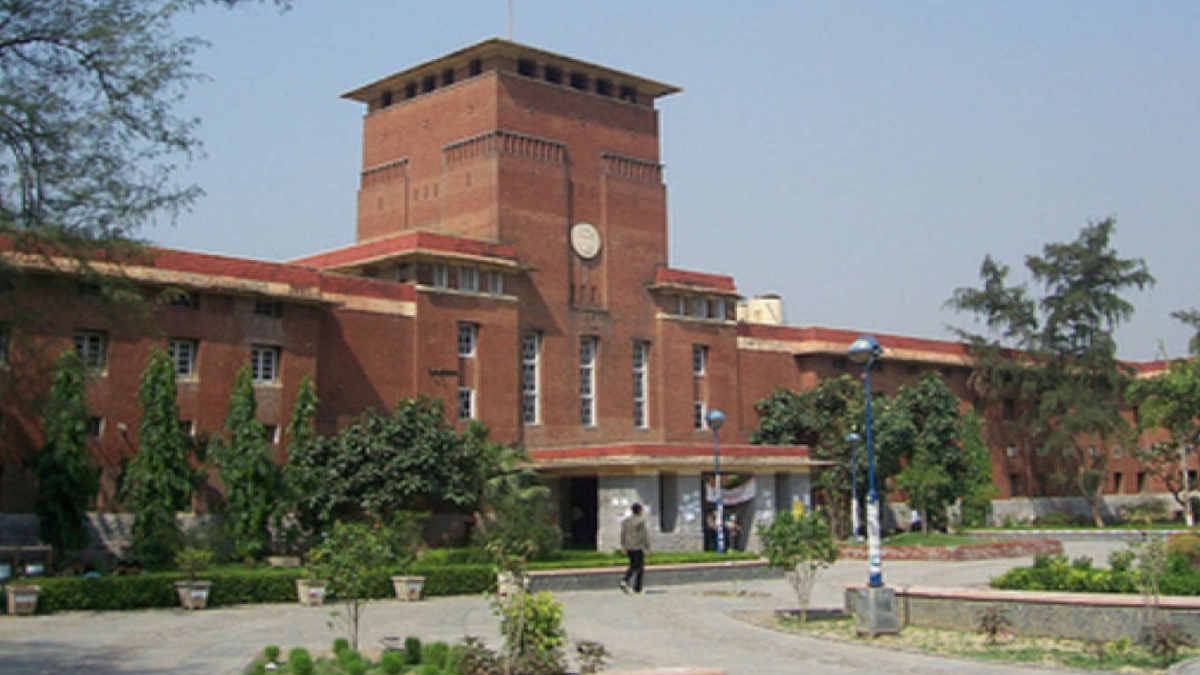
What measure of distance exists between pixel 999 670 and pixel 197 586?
44.5 feet

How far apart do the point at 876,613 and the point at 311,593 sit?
1055 cm

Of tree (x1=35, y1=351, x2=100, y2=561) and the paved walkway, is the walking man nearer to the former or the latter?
the paved walkway

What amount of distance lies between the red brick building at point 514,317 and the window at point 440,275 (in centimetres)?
6

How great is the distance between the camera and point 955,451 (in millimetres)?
46531

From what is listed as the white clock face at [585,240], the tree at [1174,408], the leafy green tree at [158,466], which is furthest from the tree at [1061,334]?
the leafy green tree at [158,466]

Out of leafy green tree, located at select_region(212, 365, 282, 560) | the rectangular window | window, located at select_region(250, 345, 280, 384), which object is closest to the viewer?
leafy green tree, located at select_region(212, 365, 282, 560)

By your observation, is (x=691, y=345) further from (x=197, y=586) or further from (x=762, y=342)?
(x=197, y=586)

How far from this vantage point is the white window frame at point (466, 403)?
38.0m

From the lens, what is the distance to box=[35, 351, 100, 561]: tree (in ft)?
87.2

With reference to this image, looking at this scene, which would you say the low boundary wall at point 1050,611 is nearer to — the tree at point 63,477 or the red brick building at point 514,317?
the tree at point 63,477

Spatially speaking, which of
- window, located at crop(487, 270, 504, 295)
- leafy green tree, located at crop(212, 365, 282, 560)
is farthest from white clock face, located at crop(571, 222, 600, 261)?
leafy green tree, located at crop(212, 365, 282, 560)

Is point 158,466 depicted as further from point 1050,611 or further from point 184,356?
point 1050,611

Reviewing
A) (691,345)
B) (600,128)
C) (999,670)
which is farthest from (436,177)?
(999,670)

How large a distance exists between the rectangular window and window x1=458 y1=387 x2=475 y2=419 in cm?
848
